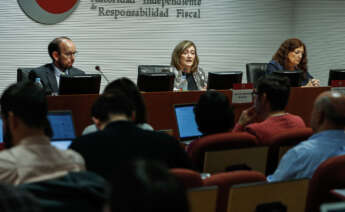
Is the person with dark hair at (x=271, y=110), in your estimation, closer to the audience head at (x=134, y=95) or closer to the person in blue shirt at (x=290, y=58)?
the audience head at (x=134, y=95)

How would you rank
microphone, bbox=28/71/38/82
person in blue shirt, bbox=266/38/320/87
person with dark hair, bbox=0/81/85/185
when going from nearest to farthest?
person with dark hair, bbox=0/81/85/185 → microphone, bbox=28/71/38/82 → person in blue shirt, bbox=266/38/320/87

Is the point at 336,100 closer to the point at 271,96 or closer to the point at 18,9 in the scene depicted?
the point at 271,96

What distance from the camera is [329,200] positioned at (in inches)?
95.4

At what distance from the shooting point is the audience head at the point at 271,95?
341 cm

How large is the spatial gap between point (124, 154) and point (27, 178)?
0.46 metres

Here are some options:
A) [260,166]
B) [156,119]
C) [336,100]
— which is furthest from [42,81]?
[336,100]

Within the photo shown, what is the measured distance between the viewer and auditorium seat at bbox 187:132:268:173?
103 inches

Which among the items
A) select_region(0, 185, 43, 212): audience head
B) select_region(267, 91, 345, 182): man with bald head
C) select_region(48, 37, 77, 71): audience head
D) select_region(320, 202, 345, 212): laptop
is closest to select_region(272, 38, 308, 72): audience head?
select_region(48, 37, 77, 71): audience head

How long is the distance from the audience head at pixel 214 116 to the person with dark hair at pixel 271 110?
0.24 metres

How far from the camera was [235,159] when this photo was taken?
2646 millimetres

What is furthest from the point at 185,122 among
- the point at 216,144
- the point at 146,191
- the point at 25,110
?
the point at 146,191

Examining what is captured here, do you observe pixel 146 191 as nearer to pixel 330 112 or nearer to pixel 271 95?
pixel 330 112

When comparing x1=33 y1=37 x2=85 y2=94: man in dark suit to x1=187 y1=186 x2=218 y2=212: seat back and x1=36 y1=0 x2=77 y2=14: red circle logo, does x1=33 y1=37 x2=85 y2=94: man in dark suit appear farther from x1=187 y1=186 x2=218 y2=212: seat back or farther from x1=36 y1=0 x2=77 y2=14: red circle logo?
x1=187 y1=186 x2=218 y2=212: seat back

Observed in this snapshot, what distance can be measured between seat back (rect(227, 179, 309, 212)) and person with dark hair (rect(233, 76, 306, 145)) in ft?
3.07
